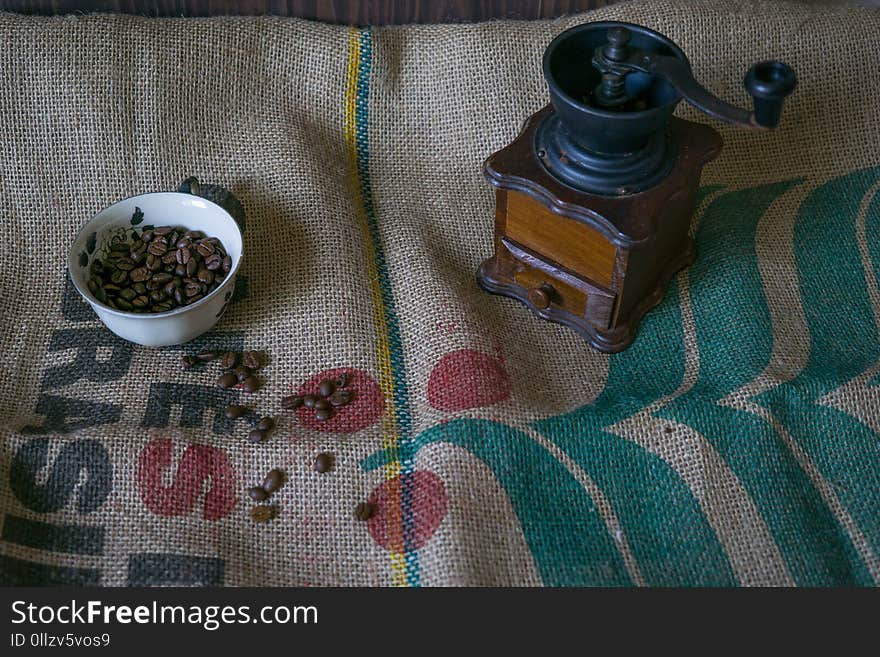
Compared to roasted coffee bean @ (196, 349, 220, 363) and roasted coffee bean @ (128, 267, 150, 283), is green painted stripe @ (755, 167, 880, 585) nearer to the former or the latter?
roasted coffee bean @ (196, 349, 220, 363)

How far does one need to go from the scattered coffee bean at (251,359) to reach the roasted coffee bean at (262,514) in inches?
9.3

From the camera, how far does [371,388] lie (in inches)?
50.6

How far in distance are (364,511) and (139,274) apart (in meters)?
0.50

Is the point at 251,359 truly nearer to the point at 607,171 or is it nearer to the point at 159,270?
the point at 159,270

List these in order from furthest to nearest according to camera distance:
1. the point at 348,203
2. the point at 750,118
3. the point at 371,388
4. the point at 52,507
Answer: the point at 348,203
the point at 371,388
the point at 52,507
the point at 750,118

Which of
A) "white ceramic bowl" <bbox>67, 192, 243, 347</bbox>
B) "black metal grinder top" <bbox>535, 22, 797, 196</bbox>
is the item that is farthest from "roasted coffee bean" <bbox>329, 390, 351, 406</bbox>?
"black metal grinder top" <bbox>535, 22, 797, 196</bbox>

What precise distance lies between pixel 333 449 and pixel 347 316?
0.23m

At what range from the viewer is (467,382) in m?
1.26

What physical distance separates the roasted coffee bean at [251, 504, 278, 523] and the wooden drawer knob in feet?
1.66

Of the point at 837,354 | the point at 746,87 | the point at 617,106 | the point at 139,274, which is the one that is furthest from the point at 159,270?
the point at 837,354

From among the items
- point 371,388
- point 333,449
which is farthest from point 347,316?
point 333,449

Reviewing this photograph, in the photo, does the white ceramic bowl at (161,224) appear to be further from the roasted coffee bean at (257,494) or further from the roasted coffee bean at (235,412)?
the roasted coffee bean at (257,494)

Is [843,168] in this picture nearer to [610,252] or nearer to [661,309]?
[661,309]

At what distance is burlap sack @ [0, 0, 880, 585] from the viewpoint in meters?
1.13
